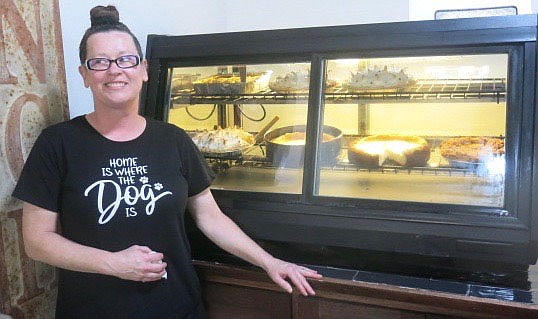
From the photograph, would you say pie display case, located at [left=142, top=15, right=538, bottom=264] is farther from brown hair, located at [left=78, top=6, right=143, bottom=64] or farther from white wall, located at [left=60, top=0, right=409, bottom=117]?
brown hair, located at [left=78, top=6, right=143, bottom=64]

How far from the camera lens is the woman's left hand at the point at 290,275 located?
1721 mm

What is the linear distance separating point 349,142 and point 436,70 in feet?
1.57

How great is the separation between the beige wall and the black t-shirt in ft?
0.71

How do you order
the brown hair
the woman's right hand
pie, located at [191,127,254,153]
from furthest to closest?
pie, located at [191,127,254,153] < the brown hair < the woman's right hand

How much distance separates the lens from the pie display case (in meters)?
1.68

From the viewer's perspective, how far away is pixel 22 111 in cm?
172

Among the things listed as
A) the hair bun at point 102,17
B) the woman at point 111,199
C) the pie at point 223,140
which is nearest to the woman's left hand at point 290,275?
the woman at point 111,199

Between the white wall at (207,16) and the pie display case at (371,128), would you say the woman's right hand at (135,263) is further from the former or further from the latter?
the white wall at (207,16)

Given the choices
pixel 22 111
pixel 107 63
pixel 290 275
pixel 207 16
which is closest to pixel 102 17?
pixel 107 63

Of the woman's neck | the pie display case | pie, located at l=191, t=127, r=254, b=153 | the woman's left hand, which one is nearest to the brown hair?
the woman's neck

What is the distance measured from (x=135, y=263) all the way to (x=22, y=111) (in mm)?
710

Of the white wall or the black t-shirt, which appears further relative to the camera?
the white wall

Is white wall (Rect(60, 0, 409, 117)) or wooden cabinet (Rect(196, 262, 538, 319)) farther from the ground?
white wall (Rect(60, 0, 409, 117))

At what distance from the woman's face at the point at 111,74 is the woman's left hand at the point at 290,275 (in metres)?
0.73
